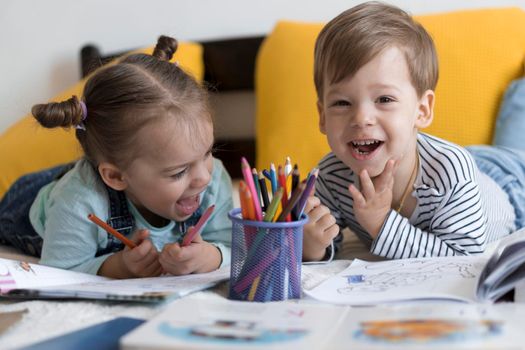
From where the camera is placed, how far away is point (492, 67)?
1763 millimetres

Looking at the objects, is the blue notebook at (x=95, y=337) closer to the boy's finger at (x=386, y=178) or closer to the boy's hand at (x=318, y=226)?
the boy's hand at (x=318, y=226)

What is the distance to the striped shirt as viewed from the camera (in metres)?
1.16

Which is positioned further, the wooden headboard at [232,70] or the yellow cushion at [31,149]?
the wooden headboard at [232,70]

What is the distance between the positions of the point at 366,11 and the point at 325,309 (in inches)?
23.9

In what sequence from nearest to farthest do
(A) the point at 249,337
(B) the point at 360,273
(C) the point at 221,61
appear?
(A) the point at 249,337 → (B) the point at 360,273 → (C) the point at 221,61

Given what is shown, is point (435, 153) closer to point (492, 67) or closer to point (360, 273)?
point (360, 273)

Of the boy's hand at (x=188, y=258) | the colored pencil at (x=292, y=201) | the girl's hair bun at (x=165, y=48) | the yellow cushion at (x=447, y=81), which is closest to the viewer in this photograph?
the colored pencil at (x=292, y=201)

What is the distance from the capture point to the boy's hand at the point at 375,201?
1.13 m

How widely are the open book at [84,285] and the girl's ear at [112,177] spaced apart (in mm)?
164

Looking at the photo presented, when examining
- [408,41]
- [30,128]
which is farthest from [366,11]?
[30,128]

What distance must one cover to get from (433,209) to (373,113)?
0.21 m

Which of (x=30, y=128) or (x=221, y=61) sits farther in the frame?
(x=221, y=61)

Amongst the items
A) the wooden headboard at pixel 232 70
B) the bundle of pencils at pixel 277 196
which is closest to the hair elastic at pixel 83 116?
the bundle of pencils at pixel 277 196

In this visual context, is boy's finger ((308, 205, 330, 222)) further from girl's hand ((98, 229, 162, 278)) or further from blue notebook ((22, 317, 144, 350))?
blue notebook ((22, 317, 144, 350))
